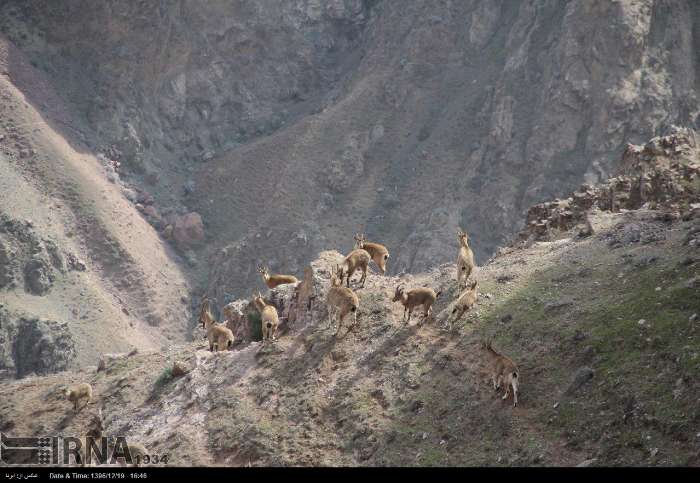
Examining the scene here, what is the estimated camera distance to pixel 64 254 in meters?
68.5

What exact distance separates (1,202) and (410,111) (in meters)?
35.5

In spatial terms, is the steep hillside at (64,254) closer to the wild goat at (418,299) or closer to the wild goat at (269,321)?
the wild goat at (269,321)

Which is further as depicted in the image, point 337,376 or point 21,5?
point 21,5

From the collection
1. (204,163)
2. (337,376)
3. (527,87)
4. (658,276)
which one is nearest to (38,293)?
(204,163)

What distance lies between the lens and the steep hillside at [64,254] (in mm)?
61312

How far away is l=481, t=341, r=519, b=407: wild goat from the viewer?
18672 mm

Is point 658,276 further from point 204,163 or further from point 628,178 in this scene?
point 204,163

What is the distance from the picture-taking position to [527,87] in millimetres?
80750

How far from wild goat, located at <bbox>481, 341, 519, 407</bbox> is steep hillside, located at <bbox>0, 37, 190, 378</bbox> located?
45.2 metres

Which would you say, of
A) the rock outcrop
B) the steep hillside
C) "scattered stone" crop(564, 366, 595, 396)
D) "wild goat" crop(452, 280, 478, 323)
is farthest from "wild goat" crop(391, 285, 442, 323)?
the steep hillside

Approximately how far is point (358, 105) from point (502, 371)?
69544 mm

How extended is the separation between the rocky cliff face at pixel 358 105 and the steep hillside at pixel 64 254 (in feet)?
12.0

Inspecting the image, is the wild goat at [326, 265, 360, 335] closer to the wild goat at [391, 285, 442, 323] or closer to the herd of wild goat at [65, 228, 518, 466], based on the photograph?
the herd of wild goat at [65, 228, 518, 466]

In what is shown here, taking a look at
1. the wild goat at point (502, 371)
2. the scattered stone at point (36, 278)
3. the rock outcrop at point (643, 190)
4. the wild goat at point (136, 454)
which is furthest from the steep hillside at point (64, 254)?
the wild goat at point (502, 371)
